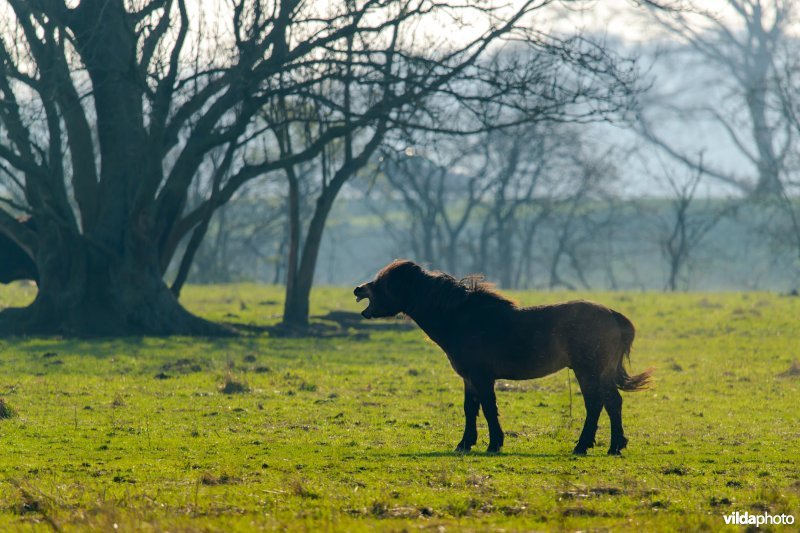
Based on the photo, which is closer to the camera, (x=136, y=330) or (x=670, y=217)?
(x=136, y=330)

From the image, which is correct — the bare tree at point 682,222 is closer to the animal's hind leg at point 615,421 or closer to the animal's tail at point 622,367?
the animal's tail at point 622,367

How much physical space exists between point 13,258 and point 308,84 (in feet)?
34.3

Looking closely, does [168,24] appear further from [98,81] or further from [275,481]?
[275,481]

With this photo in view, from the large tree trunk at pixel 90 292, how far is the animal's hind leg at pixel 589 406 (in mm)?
15701

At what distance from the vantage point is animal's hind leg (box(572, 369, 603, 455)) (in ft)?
38.8

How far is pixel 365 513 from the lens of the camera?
8.40m

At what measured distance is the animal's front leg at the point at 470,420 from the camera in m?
12.0

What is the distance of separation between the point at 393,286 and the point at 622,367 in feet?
9.03

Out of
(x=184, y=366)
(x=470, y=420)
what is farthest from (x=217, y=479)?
(x=184, y=366)

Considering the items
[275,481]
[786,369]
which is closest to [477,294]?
[275,481]

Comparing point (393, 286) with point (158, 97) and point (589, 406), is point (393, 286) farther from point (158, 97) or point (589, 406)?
point (158, 97)

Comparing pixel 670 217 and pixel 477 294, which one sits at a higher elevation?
pixel 670 217

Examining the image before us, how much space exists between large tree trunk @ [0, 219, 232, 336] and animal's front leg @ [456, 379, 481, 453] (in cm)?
1482

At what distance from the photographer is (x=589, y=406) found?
11.9 meters
